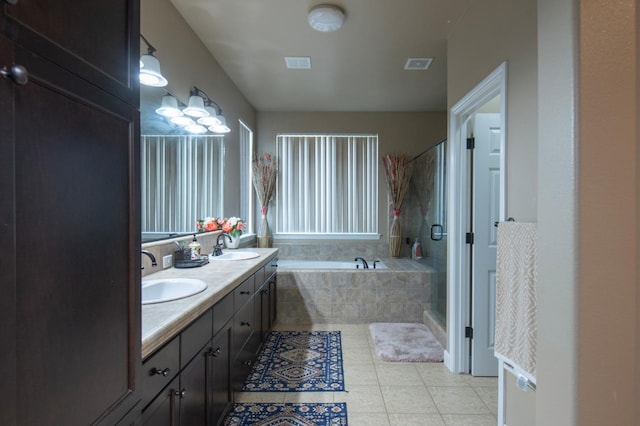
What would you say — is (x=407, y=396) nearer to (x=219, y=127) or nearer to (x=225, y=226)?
Result: (x=225, y=226)

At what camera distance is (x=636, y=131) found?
0.96m

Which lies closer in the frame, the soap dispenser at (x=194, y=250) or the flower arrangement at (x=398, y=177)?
the soap dispenser at (x=194, y=250)

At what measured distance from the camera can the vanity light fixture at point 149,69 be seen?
178 cm

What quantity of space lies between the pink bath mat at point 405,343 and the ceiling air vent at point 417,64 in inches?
107

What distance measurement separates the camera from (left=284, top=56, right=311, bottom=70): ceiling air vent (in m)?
2.90

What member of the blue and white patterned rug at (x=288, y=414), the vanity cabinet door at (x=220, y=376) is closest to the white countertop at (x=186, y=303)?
the vanity cabinet door at (x=220, y=376)

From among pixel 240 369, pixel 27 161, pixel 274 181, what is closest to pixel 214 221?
pixel 240 369

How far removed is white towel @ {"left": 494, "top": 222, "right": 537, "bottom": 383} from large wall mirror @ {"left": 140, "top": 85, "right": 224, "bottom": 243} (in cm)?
208

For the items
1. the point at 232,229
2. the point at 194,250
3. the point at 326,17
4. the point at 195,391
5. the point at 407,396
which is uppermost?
the point at 326,17

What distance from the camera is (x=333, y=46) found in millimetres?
2701

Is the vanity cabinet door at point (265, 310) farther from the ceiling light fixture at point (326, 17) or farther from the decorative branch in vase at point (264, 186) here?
the ceiling light fixture at point (326, 17)

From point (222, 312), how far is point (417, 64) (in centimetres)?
285

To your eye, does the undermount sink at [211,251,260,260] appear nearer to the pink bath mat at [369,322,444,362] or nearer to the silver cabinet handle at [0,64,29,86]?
the pink bath mat at [369,322,444,362]

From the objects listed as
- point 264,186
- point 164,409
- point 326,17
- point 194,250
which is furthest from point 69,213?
point 264,186
